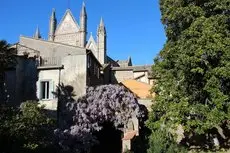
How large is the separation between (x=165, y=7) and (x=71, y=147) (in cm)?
1280

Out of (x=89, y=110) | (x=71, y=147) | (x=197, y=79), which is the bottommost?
(x=71, y=147)

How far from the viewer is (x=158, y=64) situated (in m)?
32.5

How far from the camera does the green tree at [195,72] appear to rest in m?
28.9

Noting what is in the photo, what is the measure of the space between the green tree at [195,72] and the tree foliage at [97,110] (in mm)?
3203

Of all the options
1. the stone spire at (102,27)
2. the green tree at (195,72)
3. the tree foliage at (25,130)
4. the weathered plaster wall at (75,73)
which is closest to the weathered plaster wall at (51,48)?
the weathered plaster wall at (75,73)

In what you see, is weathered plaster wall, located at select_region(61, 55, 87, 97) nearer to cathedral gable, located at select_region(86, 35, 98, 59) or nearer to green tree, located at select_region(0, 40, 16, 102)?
green tree, located at select_region(0, 40, 16, 102)

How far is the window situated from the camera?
120 ft

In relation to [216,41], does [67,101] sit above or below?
below

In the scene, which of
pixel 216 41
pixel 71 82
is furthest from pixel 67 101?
pixel 216 41

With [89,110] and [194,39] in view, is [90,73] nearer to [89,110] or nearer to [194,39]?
[89,110]

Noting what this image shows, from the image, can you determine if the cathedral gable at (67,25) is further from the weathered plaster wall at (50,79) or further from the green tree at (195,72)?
the green tree at (195,72)

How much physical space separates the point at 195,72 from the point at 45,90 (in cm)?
1373

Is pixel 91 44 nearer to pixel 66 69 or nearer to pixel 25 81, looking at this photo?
pixel 25 81

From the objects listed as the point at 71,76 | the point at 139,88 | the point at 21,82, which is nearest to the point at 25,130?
the point at 71,76
